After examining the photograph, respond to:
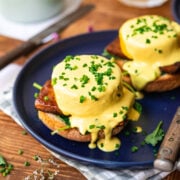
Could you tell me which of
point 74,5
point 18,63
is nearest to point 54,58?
point 18,63

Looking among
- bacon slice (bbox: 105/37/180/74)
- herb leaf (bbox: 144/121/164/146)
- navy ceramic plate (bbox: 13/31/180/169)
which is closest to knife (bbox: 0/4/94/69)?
navy ceramic plate (bbox: 13/31/180/169)

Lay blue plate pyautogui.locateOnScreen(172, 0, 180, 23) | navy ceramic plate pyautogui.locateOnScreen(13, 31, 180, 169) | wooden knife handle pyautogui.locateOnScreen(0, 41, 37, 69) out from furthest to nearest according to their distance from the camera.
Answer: blue plate pyautogui.locateOnScreen(172, 0, 180, 23), wooden knife handle pyautogui.locateOnScreen(0, 41, 37, 69), navy ceramic plate pyautogui.locateOnScreen(13, 31, 180, 169)

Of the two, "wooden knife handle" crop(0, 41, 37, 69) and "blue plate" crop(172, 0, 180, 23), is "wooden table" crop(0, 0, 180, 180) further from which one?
"blue plate" crop(172, 0, 180, 23)

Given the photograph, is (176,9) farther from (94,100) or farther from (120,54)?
(94,100)

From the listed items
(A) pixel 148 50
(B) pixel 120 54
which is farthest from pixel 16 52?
(A) pixel 148 50

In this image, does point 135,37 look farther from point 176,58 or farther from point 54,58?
point 54,58

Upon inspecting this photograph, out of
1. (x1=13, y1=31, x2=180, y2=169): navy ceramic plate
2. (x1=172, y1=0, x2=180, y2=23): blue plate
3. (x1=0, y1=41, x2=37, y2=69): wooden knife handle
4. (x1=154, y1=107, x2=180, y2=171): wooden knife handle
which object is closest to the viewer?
(x1=154, y1=107, x2=180, y2=171): wooden knife handle

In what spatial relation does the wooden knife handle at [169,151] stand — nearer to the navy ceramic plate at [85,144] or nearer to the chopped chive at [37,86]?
the navy ceramic plate at [85,144]
